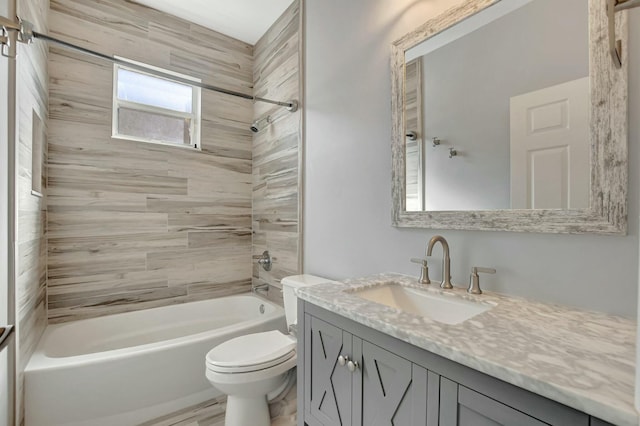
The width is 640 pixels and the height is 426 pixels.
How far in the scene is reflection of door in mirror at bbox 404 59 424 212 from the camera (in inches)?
55.9

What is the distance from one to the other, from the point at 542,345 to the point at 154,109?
2985 mm

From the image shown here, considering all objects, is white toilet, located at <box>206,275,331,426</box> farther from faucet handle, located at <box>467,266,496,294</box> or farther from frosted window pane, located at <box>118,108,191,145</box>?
frosted window pane, located at <box>118,108,191,145</box>

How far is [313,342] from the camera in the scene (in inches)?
44.3

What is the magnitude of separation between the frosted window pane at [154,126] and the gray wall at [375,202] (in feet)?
4.22

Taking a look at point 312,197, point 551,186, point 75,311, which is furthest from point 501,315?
point 75,311

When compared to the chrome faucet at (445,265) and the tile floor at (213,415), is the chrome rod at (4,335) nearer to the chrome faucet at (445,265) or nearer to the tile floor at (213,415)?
the tile floor at (213,415)

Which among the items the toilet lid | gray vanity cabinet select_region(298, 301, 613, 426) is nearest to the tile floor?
the toilet lid

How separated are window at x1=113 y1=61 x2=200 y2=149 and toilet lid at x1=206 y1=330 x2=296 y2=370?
1838 mm

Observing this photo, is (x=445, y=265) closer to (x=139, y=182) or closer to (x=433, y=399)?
(x=433, y=399)

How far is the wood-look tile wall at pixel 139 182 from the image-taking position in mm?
2182

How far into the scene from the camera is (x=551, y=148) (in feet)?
3.30

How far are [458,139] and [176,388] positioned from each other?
209 cm

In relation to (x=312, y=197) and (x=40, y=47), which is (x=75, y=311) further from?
(x=312, y=197)

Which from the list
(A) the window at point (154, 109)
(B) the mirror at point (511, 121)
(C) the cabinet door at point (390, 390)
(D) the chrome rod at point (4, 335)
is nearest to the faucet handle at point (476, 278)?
(B) the mirror at point (511, 121)
